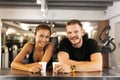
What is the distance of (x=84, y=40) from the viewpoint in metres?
2.36

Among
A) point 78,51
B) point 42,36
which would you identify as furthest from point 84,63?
point 42,36

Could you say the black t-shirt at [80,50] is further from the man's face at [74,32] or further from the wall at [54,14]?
the wall at [54,14]

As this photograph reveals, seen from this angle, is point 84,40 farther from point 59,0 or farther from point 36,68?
point 59,0

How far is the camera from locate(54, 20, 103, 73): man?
2.05m

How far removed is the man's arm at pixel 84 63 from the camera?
1.93 m

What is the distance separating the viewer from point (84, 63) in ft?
6.66

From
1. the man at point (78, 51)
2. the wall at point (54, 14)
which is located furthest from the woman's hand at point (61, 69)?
the wall at point (54, 14)

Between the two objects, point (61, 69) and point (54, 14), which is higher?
point (54, 14)

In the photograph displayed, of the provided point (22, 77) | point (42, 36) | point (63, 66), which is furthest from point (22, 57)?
point (22, 77)

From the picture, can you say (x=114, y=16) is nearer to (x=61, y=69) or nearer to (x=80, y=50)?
(x=80, y=50)

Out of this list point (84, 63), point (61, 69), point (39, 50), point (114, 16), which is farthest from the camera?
point (114, 16)

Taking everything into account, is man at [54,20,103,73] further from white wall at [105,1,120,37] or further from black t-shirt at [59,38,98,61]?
white wall at [105,1,120,37]

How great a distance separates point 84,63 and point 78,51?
0.77 feet

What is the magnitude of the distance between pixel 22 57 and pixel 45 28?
0.39 m
